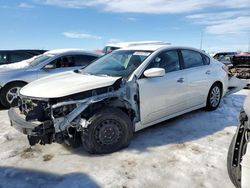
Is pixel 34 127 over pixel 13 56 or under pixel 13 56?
under

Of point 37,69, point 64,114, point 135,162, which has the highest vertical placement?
point 37,69

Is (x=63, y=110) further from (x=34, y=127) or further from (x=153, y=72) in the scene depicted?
(x=153, y=72)

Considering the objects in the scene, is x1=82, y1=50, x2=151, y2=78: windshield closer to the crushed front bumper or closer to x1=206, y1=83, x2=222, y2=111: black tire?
the crushed front bumper

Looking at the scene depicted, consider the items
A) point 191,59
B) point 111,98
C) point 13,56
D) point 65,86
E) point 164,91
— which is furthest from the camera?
point 13,56

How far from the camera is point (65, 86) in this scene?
13.1ft

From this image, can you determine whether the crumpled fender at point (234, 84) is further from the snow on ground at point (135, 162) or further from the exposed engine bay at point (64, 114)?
the exposed engine bay at point (64, 114)

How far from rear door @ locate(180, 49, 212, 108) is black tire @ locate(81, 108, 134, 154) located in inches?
68.0

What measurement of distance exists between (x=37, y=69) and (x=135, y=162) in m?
4.63

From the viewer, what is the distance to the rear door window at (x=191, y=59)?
216 inches

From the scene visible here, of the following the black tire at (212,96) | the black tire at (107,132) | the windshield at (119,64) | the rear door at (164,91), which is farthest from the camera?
the black tire at (212,96)

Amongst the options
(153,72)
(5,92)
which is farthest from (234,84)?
(5,92)

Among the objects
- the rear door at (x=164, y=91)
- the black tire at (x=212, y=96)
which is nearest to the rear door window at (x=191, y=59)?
the rear door at (x=164, y=91)

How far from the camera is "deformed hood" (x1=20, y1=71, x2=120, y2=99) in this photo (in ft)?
12.5

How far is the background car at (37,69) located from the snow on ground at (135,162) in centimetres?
218
